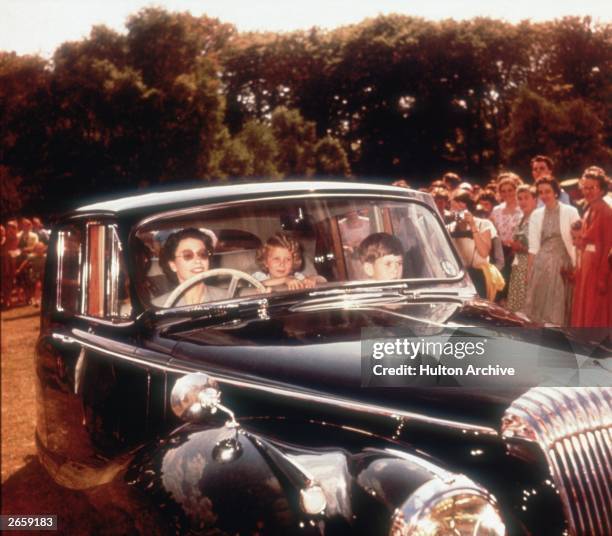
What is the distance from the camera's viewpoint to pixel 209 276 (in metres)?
3.09

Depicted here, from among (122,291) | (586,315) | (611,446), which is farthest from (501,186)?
(611,446)

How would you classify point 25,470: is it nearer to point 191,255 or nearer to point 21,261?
point 191,255

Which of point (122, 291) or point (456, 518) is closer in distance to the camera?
point (456, 518)

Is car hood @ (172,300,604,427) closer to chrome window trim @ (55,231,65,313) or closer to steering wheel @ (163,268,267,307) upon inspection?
steering wheel @ (163,268,267,307)

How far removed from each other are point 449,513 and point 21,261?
13.6 meters

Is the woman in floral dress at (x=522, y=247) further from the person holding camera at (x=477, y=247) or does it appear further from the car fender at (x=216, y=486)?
the car fender at (x=216, y=486)

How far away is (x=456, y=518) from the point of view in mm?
1738


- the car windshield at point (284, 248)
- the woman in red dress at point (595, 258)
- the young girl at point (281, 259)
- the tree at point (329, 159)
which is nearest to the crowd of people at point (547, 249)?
the woman in red dress at point (595, 258)

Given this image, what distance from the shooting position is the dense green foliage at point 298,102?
18.5 metres

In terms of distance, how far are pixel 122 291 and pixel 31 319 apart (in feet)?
32.9

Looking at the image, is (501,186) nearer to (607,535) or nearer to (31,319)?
(607,535)

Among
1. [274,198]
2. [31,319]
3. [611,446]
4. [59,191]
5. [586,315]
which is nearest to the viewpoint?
[611,446]

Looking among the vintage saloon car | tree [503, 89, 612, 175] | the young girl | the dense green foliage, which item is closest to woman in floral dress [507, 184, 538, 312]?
the dense green foliage

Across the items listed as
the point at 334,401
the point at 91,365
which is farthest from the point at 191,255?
the point at 334,401
